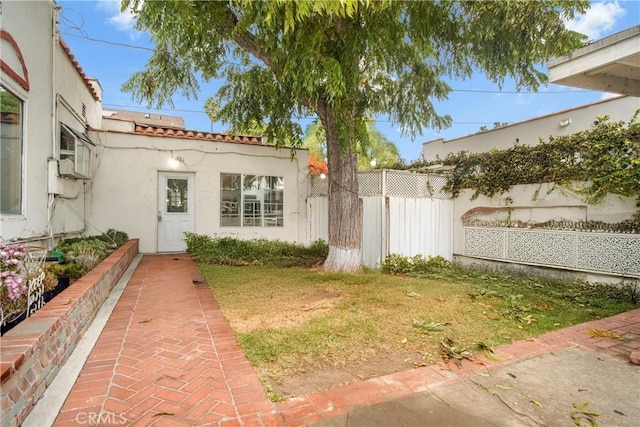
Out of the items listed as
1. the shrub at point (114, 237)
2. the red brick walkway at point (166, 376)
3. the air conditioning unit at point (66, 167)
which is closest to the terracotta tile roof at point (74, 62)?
the air conditioning unit at point (66, 167)

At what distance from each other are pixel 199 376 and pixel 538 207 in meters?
6.97

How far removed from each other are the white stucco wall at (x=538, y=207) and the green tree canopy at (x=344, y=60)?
2.20m

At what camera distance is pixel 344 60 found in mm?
4977

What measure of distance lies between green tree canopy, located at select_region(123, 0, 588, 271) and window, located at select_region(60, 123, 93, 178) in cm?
166

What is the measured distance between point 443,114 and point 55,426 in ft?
27.3

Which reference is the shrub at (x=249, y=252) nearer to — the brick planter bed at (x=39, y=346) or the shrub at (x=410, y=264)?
the shrub at (x=410, y=264)

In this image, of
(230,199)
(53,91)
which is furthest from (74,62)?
(230,199)

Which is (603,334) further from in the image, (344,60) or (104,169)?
(104,169)

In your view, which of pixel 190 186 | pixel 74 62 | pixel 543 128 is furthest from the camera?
pixel 190 186

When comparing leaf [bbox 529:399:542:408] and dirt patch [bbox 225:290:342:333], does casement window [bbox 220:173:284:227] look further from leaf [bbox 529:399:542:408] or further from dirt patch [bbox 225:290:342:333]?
leaf [bbox 529:399:542:408]

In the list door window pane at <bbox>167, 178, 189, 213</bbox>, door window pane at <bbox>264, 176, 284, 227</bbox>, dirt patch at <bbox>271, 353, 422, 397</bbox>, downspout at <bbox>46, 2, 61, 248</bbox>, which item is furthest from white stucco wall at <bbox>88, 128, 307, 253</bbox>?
dirt patch at <bbox>271, 353, 422, 397</bbox>

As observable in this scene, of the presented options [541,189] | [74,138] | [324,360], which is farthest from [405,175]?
[74,138]

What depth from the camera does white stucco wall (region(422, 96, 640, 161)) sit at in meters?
7.00

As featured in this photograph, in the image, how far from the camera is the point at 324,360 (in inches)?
112
